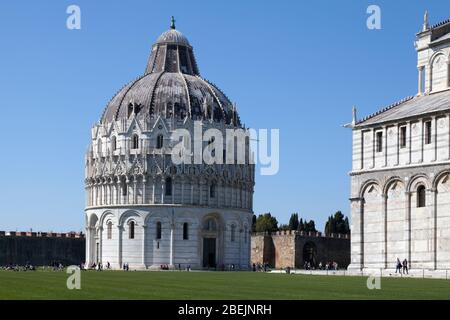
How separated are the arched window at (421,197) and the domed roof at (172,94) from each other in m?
55.3

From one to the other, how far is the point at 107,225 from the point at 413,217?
192 ft

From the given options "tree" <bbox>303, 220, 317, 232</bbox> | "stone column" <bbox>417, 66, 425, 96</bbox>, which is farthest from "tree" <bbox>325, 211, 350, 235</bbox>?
"stone column" <bbox>417, 66, 425, 96</bbox>

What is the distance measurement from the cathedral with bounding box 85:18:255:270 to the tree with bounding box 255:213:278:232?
111 ft

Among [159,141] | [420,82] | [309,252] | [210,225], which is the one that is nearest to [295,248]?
[309,252]

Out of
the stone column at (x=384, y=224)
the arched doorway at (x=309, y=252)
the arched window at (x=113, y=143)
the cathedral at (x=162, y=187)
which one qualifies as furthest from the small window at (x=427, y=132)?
the arched doorway at (x=309, y=252)

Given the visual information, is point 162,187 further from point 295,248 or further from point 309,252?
point 309,252

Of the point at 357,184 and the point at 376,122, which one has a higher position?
the point at 376,122

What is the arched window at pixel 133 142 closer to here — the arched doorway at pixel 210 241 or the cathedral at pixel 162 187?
the cathedral at pixel 162 187

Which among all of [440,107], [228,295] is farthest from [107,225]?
[228,295]

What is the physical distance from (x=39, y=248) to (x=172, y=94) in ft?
82.9

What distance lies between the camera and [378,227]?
62062 millimetres

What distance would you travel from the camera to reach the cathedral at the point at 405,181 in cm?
5794

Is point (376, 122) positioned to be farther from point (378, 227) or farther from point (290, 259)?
point (290, 259)

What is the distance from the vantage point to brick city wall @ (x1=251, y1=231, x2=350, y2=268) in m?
120
